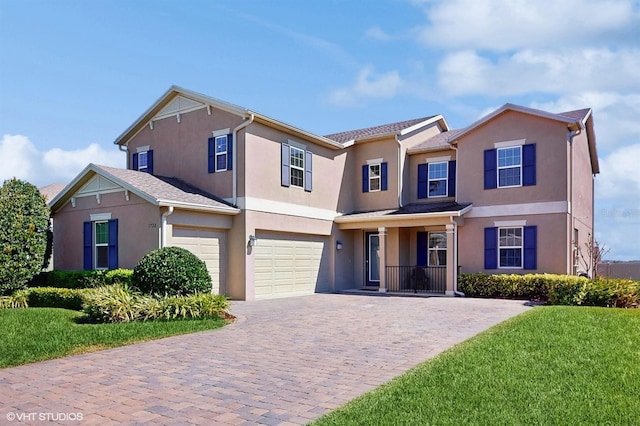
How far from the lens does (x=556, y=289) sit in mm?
14250

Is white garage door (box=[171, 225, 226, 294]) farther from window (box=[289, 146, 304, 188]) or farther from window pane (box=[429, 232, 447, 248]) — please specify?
window pane (box=[429, 232, 447, 248])

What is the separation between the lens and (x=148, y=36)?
1282 cm

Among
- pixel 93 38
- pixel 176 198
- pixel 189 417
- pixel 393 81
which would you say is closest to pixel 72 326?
pixel 176 198

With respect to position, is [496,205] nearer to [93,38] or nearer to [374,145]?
[374,145]

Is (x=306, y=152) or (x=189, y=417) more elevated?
(x=306, y=152)

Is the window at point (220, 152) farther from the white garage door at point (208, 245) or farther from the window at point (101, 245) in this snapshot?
the window at point (101, 245)

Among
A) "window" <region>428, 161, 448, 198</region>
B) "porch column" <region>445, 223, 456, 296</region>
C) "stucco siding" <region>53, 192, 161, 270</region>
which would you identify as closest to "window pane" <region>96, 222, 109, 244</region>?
"stucco siding" <region>53, 192, 161, 270</region>

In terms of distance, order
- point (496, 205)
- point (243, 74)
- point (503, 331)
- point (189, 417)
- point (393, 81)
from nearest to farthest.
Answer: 1. point (189, 417)
2. point (503, 331)
3. point (243, 74)
4. point (393, 81)
5. point (496, 205)

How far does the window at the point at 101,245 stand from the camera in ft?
52.0

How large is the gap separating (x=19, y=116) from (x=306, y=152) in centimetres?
986

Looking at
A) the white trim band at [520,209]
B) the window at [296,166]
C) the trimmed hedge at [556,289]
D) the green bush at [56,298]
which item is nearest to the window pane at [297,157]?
the window at [296,166]

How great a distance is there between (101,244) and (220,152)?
515 cm

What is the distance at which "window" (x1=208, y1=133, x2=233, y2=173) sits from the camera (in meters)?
16.6

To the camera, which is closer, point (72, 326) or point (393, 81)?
point (72, 326)
